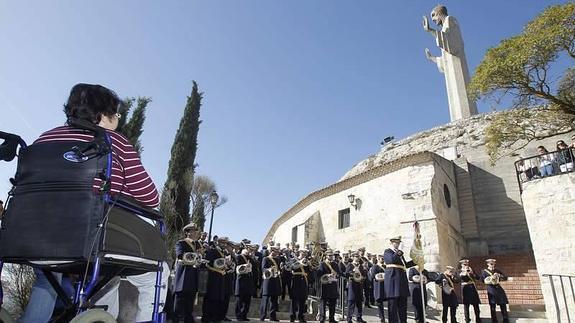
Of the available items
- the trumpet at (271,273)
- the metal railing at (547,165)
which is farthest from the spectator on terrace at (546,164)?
the trumpet at (271,273)

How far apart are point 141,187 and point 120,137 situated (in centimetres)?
39

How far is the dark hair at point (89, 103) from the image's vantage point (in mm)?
2537

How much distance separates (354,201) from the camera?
66.3 ft

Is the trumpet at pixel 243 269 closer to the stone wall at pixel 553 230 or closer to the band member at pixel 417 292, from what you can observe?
the band member at pixel 417 292

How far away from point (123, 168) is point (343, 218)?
19780 mm

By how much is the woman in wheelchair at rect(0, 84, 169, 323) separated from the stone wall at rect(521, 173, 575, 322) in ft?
41.6

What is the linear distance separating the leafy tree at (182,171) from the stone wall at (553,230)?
1458cm

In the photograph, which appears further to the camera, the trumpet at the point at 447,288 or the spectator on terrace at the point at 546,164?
the spectator on terrace at the point at 546,164

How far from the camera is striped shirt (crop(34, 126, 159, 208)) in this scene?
7.79ft

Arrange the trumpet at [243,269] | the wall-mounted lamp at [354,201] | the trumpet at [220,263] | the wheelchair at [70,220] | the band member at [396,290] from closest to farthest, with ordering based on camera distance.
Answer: the wheelchair at [70,220] < the trumpet at [220,263] < the band member at [396,290] < the trumpet at [243,269] < the wall-mounted lamp at [354,201]

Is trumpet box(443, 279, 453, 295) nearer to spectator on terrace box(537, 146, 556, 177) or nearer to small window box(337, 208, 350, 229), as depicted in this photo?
spectator on terrace box(537, 146, 556, 177)

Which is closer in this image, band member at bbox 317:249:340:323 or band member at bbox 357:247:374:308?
band member at bbox 317:249:340:323

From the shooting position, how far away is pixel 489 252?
63.0ft

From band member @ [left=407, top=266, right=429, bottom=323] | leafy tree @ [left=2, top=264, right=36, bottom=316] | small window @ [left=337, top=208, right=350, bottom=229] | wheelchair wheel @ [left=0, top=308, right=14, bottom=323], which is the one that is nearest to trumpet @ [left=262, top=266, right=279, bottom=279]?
band member @ [left=407, top=266, right=429, bottom=323]
